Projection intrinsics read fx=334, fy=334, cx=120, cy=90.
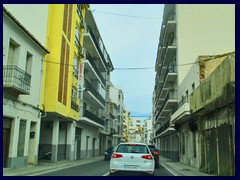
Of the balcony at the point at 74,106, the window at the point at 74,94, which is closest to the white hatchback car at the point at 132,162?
the balcony at the point at 74,106

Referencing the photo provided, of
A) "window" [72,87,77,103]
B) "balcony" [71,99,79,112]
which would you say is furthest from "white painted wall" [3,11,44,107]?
"window" [72,87,77,103]

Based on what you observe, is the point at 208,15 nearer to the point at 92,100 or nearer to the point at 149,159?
the point at 92,100

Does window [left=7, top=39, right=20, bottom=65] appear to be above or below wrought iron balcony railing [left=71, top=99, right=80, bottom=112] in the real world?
above

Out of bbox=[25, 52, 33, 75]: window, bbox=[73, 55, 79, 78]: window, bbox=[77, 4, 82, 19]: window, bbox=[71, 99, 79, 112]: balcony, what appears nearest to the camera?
bbox=[25, 52, 33, 75]: window

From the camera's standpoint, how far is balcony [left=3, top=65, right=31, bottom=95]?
54.5 ft

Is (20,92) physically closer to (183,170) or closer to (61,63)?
(61,63)

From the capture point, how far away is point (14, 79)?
56.3 feet

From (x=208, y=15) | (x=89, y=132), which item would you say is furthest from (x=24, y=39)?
(x=89, y=132)

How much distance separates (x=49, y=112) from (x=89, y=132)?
55.8 feet

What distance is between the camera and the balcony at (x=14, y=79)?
16.6 m

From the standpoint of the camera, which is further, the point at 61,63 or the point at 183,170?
the point at 61,63

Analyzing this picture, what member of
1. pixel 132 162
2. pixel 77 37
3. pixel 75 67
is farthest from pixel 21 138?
pixel 77 37

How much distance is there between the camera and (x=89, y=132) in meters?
40.2

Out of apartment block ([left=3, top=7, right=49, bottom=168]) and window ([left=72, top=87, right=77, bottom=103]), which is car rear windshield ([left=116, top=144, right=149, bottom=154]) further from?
window ([left=72, top=87, right=77, bottom=103])
